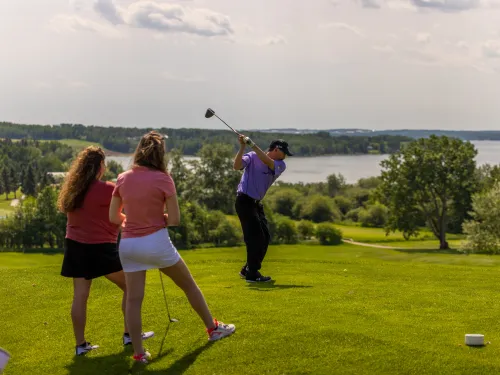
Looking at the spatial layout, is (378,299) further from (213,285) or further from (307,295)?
(213,285)

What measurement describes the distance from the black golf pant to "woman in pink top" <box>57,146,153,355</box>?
156 inches

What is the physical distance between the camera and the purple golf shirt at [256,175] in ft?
38.4

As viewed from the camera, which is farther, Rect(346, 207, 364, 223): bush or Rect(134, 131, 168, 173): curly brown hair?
Rect(346, 207, 364, 223): bush

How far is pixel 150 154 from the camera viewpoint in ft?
23.8

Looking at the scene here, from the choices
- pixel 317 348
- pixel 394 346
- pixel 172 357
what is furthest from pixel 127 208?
pixel 394 346

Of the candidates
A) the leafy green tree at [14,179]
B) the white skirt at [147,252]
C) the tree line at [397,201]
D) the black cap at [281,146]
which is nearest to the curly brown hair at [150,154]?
the white skirt at [147,252]

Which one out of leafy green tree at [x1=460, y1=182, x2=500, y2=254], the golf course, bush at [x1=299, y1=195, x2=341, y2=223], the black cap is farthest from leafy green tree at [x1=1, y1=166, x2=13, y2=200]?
the black cap

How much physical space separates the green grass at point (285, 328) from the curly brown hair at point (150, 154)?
8.11ft

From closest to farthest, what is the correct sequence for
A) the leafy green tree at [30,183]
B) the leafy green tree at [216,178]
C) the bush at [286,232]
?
1. the bush at [286,232]
2. the leafy green tree at [216,178]
3. the leafy green tree at [30,183]

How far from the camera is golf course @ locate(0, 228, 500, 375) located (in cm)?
746

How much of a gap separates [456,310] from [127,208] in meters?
5.59

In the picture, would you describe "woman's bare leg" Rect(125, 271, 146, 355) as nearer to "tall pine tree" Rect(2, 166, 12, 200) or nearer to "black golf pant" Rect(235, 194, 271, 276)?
"black golf pant" Rect(235, 194, 271, 276)

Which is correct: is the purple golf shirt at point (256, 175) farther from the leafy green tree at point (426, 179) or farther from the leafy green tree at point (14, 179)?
the leafy green tree at point (14, 179)

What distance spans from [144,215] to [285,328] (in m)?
2.66
